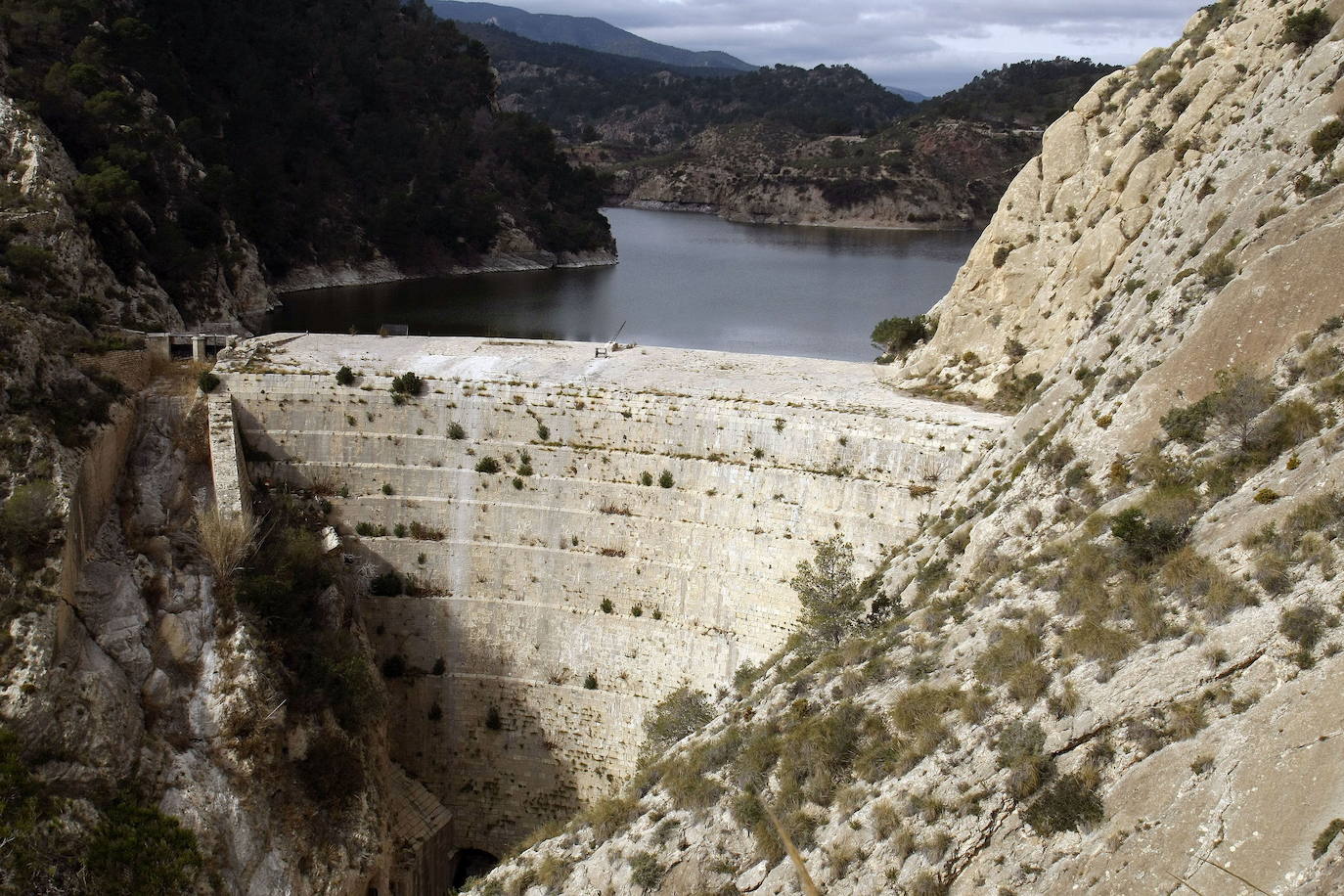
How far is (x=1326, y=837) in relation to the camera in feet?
31.9

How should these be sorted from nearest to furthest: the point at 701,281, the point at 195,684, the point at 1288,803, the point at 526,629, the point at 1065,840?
the point at 1288,803 < the point at 1065,840 < the point at 195,684 < the point at 526,629 < the point at 701,281

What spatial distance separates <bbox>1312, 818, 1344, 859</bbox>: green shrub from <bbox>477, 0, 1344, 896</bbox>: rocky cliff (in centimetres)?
2

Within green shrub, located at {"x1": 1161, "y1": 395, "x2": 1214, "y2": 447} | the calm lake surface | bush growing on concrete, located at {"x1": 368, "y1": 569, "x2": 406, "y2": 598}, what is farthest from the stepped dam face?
the calm lake surface

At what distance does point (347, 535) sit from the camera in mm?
30000

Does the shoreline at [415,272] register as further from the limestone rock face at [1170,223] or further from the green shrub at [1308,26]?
the green shrub at [1308,26]

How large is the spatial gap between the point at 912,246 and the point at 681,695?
90.3m

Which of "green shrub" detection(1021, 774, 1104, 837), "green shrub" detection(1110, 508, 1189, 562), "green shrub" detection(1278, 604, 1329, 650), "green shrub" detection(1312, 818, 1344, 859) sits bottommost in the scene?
"green shrub" detection(1021, 774, 1104, 837)

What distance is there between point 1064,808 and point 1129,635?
9.77 feet

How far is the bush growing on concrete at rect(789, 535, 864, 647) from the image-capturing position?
21375 millimetres

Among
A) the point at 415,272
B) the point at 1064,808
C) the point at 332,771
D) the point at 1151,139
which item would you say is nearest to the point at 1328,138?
the point at 1151,139

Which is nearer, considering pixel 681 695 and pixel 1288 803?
pixel 1288 803

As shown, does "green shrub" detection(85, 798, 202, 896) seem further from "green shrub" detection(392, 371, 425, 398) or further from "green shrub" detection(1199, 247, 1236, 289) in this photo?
"green shrub" detection(1199, 247, 1236, 289)

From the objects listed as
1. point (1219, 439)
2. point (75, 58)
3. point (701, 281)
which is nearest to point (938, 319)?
point (1219, 439)

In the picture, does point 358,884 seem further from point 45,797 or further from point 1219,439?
point 1219,439
